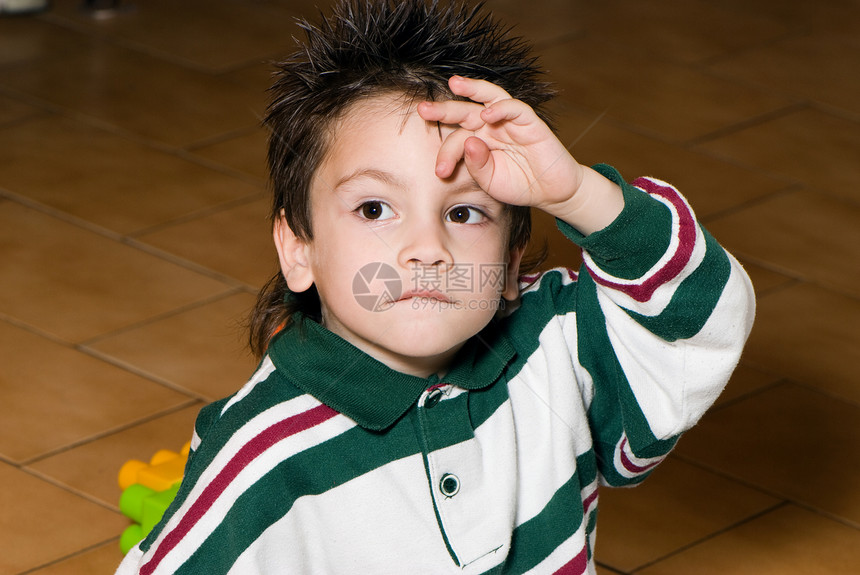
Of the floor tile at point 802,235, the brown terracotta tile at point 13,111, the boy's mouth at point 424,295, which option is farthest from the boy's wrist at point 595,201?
the brown terracotta tile at point 13,111

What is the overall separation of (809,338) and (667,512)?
47cm

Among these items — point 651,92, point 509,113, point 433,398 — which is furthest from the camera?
point 651,92

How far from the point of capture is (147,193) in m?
2.01

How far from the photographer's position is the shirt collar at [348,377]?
0.87 meters

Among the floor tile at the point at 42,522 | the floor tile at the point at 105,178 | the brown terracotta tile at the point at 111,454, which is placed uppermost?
the floor tile at the point at 42,522

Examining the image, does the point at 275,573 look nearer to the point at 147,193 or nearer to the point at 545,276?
the point at 545,276

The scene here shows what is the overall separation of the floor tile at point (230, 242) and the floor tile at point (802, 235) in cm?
72

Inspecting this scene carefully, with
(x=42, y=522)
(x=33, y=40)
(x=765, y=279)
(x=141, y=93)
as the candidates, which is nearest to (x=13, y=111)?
(x=141, y=93)

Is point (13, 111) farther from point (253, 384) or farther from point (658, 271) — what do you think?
point (658, 271)

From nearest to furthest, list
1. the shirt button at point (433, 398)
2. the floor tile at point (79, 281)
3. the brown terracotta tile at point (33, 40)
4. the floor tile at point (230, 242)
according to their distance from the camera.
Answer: the shirt button at point (433, 398) → the floor tile at point (79, 281) → the floor tile at point (230, 242) → the brown terracotta tile at point (33, 40)

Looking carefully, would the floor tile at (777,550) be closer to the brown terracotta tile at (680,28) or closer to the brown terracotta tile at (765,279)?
the brown terracotta tile at (765,279)

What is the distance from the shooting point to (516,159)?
822 mm

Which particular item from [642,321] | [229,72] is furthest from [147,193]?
[642,321]

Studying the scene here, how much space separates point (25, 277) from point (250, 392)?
972mm
